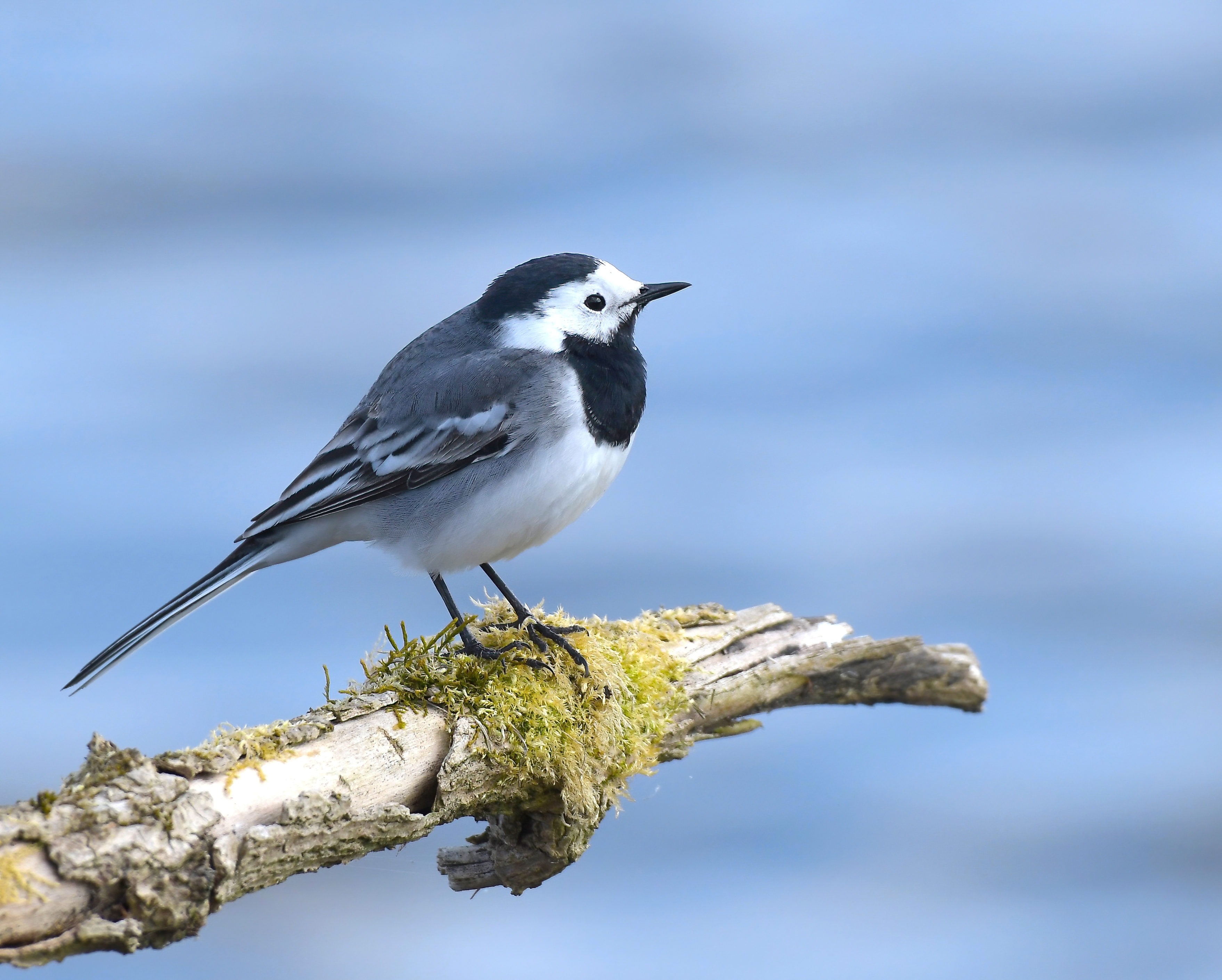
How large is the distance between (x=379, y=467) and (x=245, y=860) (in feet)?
6.05

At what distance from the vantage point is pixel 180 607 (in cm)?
405

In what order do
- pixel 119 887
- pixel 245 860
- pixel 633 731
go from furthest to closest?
pixel 633 731, pixel 245 860, pixel 119 887

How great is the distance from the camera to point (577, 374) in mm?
4430

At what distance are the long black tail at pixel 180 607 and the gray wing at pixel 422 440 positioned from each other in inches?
3.5

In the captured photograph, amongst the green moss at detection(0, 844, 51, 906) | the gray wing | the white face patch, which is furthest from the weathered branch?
the white face patch

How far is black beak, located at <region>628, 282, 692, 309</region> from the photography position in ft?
15.7

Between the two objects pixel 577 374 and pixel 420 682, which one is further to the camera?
pixel 577 374

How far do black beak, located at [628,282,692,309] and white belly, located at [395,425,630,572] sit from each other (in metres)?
0.75

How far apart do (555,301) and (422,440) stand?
0.80 meters

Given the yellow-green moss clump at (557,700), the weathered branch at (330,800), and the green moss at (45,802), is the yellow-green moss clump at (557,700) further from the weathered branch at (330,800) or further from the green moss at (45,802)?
the green moss at (45,802)

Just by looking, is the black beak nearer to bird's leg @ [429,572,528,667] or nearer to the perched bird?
the perched bird

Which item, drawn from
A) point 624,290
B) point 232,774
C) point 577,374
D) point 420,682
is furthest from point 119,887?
point 624,290

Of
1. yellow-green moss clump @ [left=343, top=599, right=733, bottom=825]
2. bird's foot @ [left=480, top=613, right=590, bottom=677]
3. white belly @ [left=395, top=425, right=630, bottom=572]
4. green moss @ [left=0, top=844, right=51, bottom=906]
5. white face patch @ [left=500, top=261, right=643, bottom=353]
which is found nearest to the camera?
green moss @ [left=0, top=844, right=51, bottom=906]

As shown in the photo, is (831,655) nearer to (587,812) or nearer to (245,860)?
(587,812)
